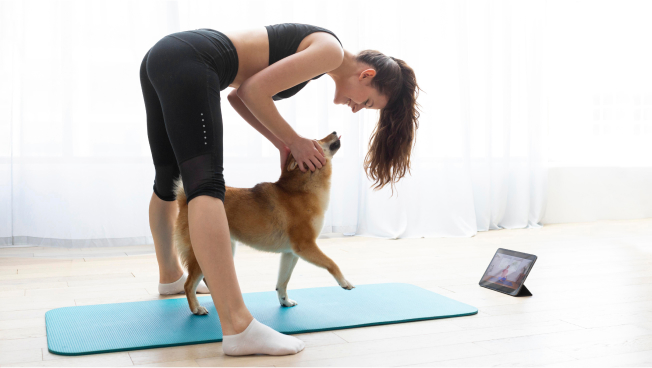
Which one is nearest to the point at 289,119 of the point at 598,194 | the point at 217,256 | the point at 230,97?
the point at 230,97

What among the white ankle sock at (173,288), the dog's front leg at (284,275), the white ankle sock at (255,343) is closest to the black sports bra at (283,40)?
the dog's front leg at (284,275)

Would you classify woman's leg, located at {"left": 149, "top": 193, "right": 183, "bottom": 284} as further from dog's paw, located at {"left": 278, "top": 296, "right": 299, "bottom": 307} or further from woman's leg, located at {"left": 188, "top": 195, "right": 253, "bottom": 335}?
woman's leg, located at {"left": 188, "top": 195, "right": 253, "bottom": 335}

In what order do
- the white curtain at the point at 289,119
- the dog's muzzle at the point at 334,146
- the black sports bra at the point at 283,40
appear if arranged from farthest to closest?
the white curtain at the point at 289,119, the dog's muzzle at the point at 334,146, the black sports bra at the point at 283,40

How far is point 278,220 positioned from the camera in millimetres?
1677

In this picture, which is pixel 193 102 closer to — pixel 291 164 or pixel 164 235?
pixel 291 164

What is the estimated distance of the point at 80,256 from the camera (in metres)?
2.87

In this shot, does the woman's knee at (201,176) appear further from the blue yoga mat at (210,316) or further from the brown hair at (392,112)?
the brown hair at (392,112)

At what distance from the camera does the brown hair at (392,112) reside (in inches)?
69.2

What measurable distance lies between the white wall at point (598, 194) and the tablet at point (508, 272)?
254 centimetres

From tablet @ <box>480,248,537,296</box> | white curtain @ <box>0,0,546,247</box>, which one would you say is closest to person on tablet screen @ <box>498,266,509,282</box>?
tablet @ <box>480,248,537,296</box>

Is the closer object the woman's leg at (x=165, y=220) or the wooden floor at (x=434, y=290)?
the wooden floor at (x=434, y=290)

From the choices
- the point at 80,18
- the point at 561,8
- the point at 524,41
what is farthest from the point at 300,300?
the point at 561,8

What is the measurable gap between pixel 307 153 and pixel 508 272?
1054 millimetres

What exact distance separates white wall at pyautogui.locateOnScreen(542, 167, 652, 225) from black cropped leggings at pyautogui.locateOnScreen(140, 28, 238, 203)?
3.84 meters
